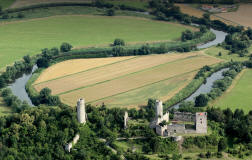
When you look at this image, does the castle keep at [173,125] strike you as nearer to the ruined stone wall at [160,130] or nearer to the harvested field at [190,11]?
the ruined stone wall at [160,130]

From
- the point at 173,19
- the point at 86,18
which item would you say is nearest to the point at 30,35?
the point at 86,18

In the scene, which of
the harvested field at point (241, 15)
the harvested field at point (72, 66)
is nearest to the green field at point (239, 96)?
the harvested field at point (72, 66)

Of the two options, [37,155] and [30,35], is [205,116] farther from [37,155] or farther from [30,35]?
[30,35]

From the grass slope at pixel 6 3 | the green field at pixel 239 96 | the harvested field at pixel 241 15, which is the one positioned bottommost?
the green field at pixel 239 96

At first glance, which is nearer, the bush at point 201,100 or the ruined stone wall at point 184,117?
the ruined stone wall at point 184,117

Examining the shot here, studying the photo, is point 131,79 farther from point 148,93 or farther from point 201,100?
point 201,100

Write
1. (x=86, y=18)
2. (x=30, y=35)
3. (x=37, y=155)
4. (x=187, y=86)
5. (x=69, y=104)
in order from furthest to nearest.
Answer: (x=86, y=18)
(x=30, y=35)
(x=187, y=86)
(x=69, y=104)
(x=37, y=155)

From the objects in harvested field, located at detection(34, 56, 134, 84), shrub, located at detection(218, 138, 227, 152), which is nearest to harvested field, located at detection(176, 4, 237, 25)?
harvested field, located at detection(34, 56, 134, 84)

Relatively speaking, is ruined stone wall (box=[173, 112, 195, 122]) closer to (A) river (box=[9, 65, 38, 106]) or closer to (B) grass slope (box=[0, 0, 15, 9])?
(A) river (box=[9, 65, 38, 106])
